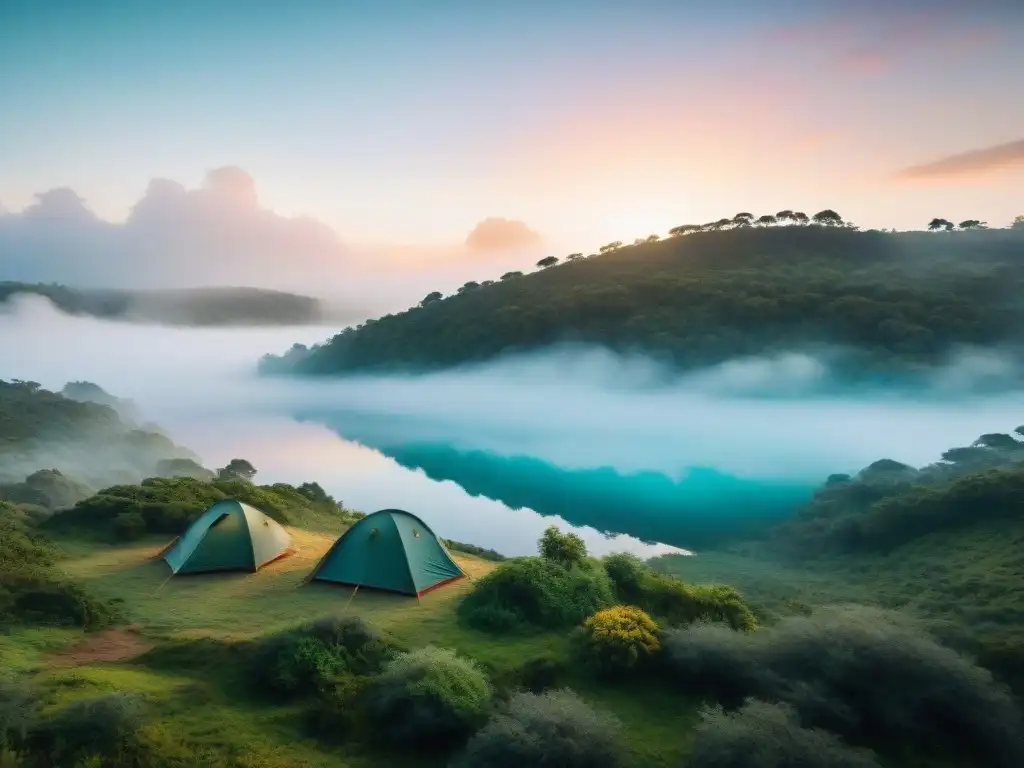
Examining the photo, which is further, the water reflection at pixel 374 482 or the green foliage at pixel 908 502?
the water reflection at pixel 374 482

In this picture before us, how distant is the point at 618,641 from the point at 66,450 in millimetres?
54692

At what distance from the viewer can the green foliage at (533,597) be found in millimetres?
16172

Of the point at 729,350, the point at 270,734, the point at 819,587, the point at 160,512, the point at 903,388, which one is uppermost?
the point at 729,350

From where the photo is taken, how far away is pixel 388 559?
711 inches

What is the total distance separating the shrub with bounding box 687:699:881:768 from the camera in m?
9.59

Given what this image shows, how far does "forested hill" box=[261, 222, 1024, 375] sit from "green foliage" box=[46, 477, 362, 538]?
87.6 metres

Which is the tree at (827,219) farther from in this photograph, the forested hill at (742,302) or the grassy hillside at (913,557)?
the grassy hillside at (913,557)

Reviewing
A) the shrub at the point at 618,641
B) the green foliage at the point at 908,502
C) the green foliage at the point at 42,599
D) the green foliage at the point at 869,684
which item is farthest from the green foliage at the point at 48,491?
the green foliage at the point at 908,502

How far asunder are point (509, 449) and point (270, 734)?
6848 centimetres

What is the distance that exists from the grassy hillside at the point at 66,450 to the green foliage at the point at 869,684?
32.1 meters

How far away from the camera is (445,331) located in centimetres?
13638

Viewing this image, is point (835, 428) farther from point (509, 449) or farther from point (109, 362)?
point (109, 362)

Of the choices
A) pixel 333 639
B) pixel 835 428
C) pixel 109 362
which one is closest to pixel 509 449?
pixel 835 428

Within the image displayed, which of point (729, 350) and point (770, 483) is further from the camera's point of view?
point (729, 350)
